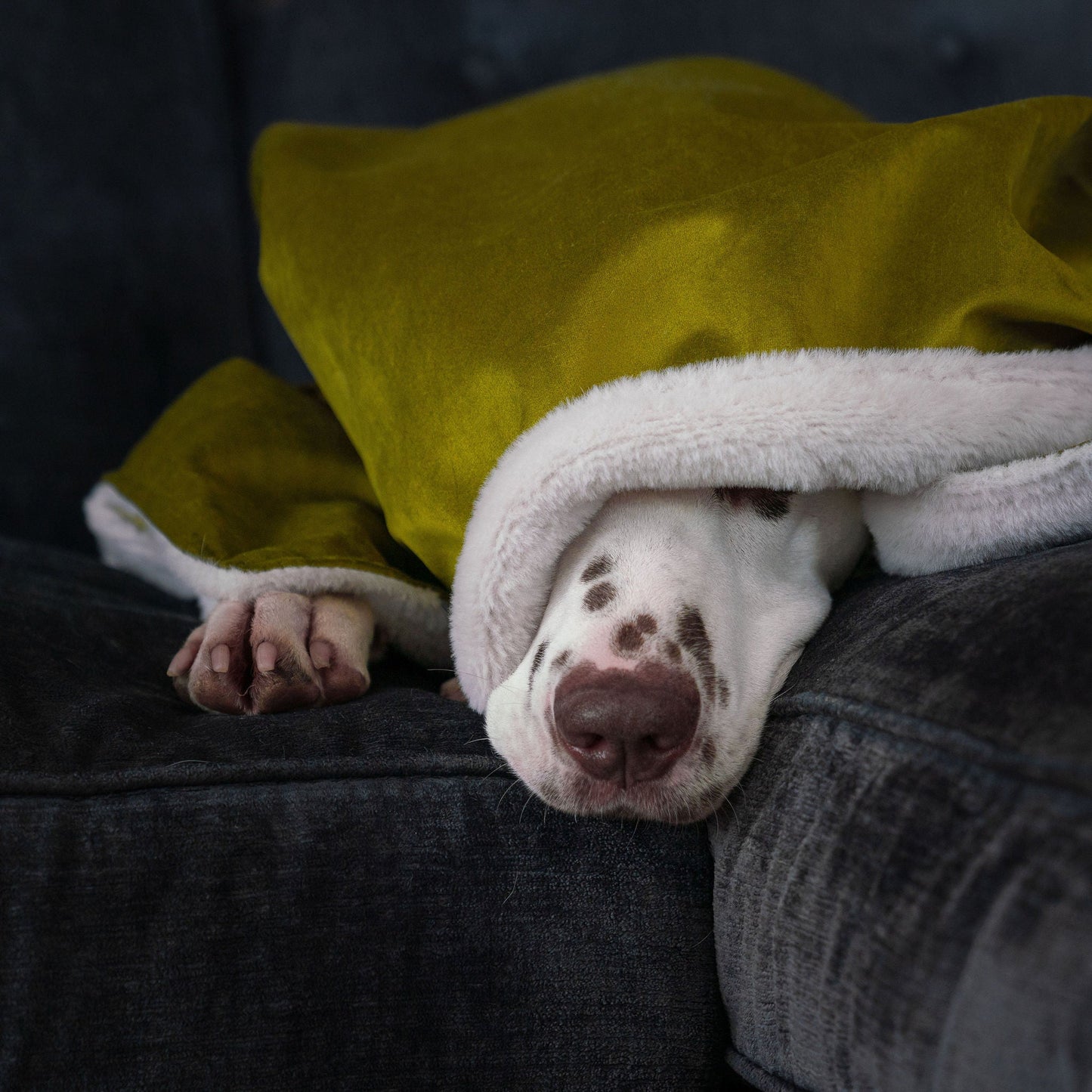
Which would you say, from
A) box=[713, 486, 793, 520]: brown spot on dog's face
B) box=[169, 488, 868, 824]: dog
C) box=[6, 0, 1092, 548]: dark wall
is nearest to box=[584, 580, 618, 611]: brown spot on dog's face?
box=[169, 488, 868, 824]: dog

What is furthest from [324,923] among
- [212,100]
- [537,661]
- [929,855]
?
[212,100]

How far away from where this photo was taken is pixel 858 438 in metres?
0.83

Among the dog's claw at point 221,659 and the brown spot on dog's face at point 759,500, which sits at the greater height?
the brown spot on dog's face at point 759,500

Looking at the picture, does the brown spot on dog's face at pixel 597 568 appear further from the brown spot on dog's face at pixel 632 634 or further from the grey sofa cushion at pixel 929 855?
the grey sofa cushion at pixel 929 855

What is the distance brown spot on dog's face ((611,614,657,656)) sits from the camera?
2.75ft

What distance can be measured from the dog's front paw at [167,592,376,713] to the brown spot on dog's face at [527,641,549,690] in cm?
23

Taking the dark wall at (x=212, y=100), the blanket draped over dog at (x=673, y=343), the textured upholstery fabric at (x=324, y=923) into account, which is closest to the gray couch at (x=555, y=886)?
the textured upholstery fabric at (x=324, y=923)

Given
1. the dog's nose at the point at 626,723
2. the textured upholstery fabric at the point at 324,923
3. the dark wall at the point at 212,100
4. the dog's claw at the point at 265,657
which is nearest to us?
the textured upholstery fabric at the point at 324,923

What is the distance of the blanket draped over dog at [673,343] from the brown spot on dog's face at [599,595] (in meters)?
0.06

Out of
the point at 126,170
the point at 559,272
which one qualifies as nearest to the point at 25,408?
the point at 126,170

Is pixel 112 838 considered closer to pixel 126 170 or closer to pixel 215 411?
pixel 215 411

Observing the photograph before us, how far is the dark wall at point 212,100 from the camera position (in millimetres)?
1831

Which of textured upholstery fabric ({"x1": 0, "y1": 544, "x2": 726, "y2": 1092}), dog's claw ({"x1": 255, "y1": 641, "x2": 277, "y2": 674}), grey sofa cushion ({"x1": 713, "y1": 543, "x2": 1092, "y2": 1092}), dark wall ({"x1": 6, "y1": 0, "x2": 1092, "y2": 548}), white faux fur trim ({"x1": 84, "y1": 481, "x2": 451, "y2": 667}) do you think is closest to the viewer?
grey sofa cushion ({"x1": 713, "y1": 543, "x2": 1092, "y2": 1092})

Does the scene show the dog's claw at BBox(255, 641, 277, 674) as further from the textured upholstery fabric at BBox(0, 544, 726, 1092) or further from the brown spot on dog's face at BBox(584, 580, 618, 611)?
the brown spot on dog's face at BBox(584, 580, 618, 611)
